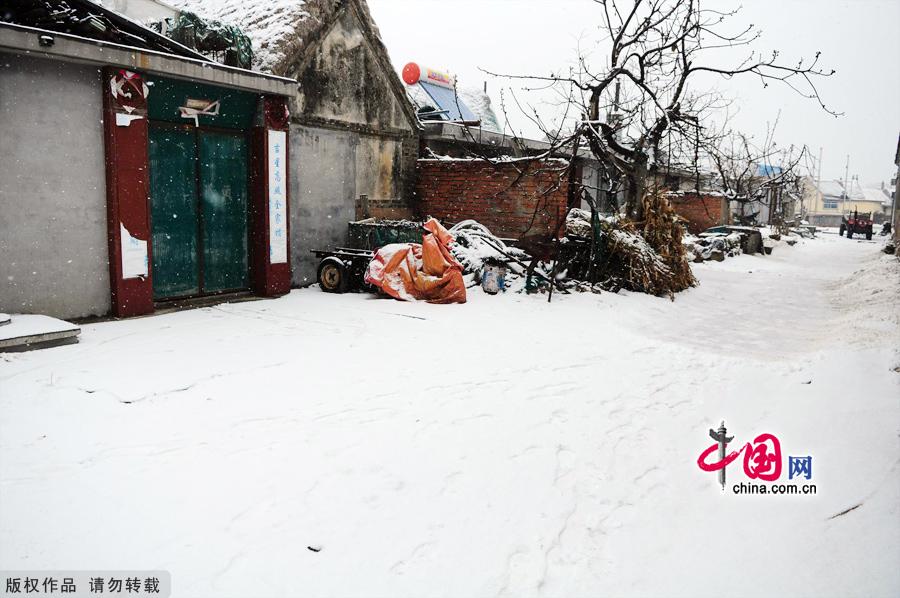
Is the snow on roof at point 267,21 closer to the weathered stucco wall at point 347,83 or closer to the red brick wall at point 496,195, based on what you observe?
the weathered stucco wall at point 347,83

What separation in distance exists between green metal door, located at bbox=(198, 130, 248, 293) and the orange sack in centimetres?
217

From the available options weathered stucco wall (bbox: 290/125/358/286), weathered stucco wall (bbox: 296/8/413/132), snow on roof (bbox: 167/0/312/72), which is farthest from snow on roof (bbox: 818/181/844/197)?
snow on roof (bbox: 167/0/312/72)

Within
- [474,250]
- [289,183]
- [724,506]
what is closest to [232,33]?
[289,183]

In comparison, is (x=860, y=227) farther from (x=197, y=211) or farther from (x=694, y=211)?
(x=197, y=211)

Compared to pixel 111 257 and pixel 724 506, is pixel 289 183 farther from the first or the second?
pixel 724 506

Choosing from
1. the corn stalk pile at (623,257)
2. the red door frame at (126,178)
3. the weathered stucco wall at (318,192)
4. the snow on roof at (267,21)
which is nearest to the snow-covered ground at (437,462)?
the red door frame at (126,178)

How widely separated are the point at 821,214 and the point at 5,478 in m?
100

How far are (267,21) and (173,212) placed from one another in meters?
4.35

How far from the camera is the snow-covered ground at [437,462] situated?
9.74 feet

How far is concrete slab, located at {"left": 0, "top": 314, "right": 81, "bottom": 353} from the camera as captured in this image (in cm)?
593

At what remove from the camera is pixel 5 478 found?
3555 millimetres

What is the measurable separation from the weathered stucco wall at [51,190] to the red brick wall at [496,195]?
7012 millimetres

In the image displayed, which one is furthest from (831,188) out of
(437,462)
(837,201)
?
(437,462)

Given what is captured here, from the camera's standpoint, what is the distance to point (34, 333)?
20.0 ft
